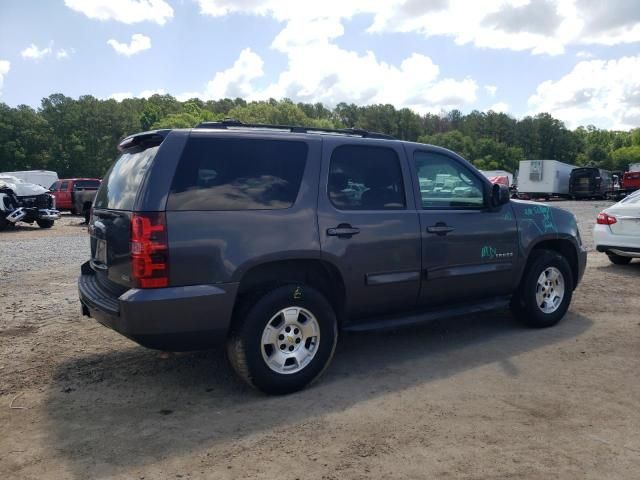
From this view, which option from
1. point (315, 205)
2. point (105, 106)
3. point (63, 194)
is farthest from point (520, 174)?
point (105, 106)

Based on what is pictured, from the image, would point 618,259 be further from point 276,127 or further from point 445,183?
point 276,127

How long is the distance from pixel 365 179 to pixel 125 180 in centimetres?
185

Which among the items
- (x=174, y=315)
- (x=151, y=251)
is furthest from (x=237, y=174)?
(x=174, y=315)

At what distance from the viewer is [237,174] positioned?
152 inches

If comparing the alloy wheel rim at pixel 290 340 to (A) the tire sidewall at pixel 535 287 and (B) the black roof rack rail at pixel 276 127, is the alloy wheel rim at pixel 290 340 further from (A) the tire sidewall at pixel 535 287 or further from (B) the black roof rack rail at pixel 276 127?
(A) the tire sidewall at pixel 535 287

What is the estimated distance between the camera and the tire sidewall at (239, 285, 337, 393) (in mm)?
3779

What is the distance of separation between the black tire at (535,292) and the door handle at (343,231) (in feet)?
7.40

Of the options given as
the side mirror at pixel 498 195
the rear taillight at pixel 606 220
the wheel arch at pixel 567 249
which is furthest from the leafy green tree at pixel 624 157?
the side mirror at pixel 498 195

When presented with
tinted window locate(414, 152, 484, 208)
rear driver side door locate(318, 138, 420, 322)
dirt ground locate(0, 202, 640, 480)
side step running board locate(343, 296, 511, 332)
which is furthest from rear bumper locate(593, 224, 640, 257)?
rear driver side door locate(318, 138, 420, 322)

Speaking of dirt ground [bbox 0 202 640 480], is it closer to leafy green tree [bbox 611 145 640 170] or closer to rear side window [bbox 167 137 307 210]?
rear side window [bbox 167 137 307 210]

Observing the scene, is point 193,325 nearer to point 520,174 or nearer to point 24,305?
point 24,305

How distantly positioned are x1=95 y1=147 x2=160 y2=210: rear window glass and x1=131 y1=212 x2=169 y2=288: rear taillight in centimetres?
24

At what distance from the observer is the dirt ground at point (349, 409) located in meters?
3.02

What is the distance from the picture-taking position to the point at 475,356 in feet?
15.8
